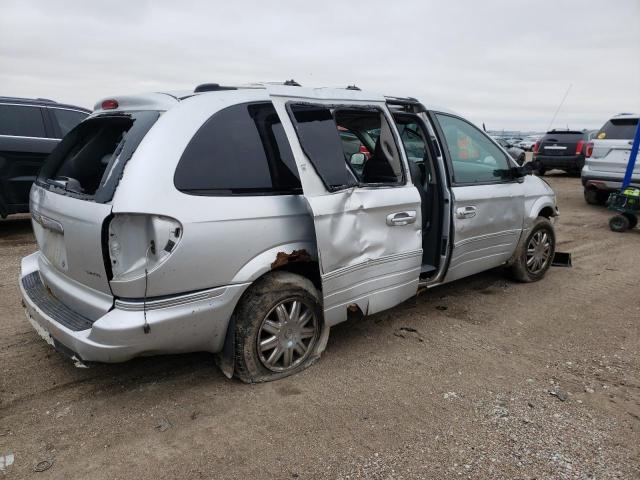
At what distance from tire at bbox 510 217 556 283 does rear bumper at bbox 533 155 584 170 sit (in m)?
10.3

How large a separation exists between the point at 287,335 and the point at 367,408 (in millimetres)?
661

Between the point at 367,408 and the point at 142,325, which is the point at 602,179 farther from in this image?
the point at 142,325

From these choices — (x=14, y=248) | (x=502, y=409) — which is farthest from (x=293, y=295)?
(x=14, y=248)

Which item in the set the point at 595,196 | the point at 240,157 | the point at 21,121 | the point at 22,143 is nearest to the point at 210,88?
the point at 240,157

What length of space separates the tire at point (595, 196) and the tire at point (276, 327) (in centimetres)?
906

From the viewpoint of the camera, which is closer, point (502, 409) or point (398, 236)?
point (502, 409)

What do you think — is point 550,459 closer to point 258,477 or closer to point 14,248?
point 258,477

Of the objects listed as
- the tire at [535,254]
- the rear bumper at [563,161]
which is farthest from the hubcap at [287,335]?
the rear bumper at [563,161]

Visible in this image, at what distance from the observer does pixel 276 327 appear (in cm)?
303

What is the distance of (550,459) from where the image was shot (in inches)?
97.4

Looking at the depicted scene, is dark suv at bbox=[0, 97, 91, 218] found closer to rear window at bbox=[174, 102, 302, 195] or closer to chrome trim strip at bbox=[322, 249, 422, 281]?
rear window at bbox=[174, 102, 302, 195]

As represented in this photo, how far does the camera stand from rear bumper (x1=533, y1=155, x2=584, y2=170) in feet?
47.6

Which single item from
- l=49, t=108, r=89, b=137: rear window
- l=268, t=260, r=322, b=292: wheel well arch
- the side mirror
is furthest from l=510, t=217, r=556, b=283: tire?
l=49, t=108, r=89, b=137: rear window

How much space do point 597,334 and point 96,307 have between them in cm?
376
